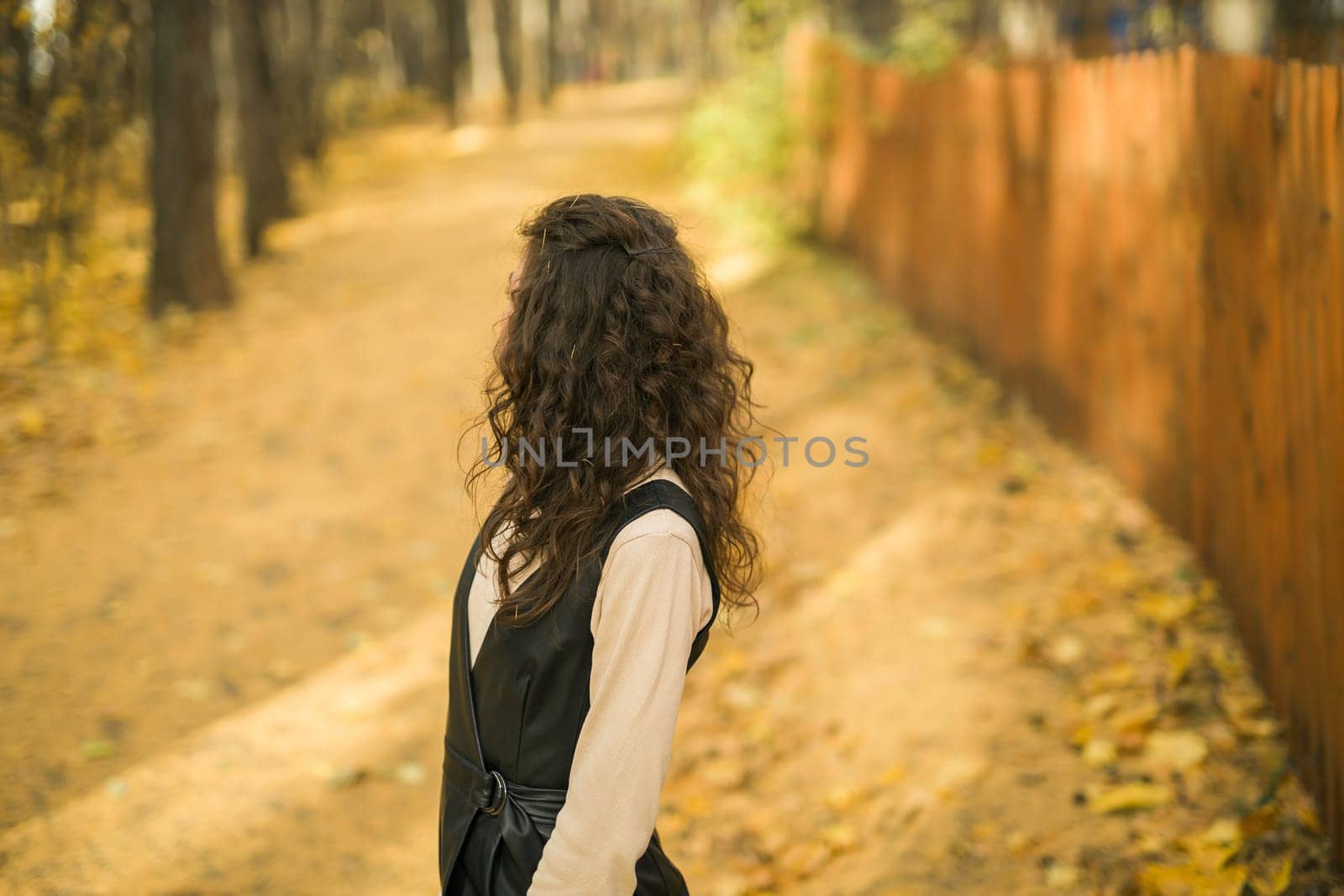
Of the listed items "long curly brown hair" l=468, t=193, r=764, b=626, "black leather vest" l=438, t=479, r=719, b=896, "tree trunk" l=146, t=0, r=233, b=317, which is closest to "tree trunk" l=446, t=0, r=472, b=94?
"tree trunk" l=146, t=0, r=233, b=317

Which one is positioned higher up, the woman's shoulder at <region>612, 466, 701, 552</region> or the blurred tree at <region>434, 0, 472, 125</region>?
the blurred tree at <region>434, 0, 472, 125</region>

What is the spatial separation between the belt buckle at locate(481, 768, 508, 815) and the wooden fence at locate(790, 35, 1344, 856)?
2.39 meters

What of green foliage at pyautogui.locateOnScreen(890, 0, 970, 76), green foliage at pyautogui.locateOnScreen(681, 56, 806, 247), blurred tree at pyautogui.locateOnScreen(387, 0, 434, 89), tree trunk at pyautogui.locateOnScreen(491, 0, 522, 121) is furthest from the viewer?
blurred tree at pyautogui.locateOnScreen(387, 0, 434, 89)

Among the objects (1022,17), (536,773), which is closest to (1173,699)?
(536,773)

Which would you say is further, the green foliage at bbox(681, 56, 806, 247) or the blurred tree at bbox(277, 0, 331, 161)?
the blurred tree at bbox(277, 0, 331, 161)

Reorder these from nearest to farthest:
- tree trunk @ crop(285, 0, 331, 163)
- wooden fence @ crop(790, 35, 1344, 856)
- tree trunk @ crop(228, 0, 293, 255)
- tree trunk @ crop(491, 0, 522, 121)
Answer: wooden fence @ crop(790, 35, 1344, 856), tree trunk @ crop(228, 0, 293, 255), tree trunk @ crop(285, 0, 331, 163), tree trunk @ crop(491, 0, 522, 121)

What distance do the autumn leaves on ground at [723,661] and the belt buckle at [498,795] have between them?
1166 millimetres

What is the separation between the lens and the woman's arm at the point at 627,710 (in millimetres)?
1627

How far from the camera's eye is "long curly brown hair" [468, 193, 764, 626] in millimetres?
1746

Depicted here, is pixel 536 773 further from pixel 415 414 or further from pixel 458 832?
pixel 415 414

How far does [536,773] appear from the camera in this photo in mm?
1807

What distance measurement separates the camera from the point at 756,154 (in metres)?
12.8

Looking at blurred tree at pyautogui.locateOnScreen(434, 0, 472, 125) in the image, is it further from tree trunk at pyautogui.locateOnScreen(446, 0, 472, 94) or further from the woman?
the woman

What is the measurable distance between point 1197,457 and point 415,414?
5.48m
